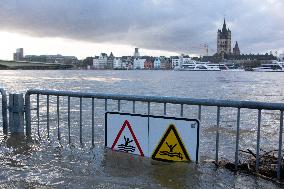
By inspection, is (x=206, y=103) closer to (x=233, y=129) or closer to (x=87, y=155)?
(x=87, y=155)

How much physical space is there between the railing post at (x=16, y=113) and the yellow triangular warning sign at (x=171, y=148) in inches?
129

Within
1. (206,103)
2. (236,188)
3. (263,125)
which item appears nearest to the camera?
(236,188)

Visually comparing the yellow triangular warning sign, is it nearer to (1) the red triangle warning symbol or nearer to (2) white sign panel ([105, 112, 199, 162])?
(2) white sign panel ([105, 112, 199, 162])

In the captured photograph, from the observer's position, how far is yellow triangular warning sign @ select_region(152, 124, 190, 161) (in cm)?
658

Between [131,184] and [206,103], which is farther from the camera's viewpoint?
[206,103]

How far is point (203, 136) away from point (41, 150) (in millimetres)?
5849

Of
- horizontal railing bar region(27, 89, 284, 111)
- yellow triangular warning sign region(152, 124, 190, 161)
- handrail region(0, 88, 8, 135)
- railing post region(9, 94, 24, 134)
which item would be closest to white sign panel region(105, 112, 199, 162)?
yellow triangular warning sign region(152, 124, 190, 161)

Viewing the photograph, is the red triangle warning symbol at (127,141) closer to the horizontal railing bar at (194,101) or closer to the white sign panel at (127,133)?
the white sign panel at (127,133)

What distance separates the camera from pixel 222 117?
17516 millimetres

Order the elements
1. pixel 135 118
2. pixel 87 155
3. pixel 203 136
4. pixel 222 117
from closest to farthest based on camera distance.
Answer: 1. pixel 135 118
2. pixel 87 155
3. pixel 203 136
4. pixel 222 117

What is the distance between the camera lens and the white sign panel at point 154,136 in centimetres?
653

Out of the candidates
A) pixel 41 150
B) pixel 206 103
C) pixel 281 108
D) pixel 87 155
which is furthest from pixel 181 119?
pixel 41 150

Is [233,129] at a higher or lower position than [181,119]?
lower

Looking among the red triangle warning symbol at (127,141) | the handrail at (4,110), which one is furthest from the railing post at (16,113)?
the red triangle warning symbol at (127,141)
